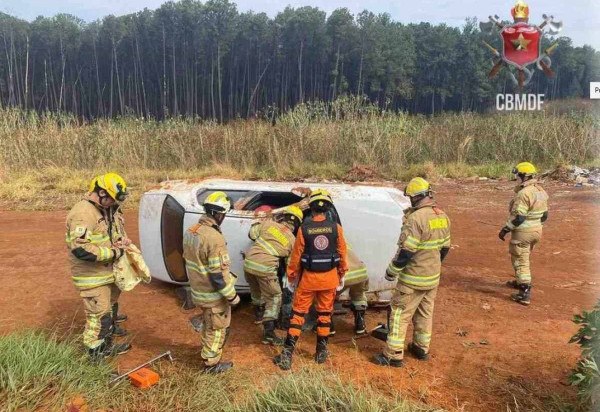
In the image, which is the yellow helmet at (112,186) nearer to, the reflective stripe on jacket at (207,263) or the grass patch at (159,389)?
the reflective stripe on jacket at (207,263)

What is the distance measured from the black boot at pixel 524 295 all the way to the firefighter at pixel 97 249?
4588mm

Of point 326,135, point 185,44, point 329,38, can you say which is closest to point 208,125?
point 326,135

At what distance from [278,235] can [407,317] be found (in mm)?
1469

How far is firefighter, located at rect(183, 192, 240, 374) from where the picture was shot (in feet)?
14.1

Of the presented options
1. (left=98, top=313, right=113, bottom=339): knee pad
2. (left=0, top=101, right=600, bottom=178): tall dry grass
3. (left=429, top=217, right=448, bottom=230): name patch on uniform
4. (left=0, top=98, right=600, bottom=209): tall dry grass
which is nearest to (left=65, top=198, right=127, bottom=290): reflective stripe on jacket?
(left=98, top=313, right=113, bottom=339): knee pad

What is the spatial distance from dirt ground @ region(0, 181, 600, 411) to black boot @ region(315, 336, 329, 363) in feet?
0.36

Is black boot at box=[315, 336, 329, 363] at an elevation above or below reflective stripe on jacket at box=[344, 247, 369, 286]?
below

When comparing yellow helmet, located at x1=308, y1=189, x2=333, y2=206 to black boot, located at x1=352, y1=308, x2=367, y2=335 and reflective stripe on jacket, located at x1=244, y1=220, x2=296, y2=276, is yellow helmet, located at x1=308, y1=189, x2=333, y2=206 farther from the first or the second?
black boot, located at x1=352, y1=308, x2=367, y2=335

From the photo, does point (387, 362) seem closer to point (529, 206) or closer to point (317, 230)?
Answer: point (317, 230)

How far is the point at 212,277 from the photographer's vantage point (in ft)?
14.1

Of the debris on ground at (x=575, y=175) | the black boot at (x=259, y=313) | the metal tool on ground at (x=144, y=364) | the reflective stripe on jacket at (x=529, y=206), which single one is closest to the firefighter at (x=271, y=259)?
the black boot at (x=259, y=313)

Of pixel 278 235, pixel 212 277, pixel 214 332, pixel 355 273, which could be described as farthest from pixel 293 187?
pixel 214 332

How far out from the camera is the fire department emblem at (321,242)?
15.0 ft

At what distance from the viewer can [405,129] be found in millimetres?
17047
